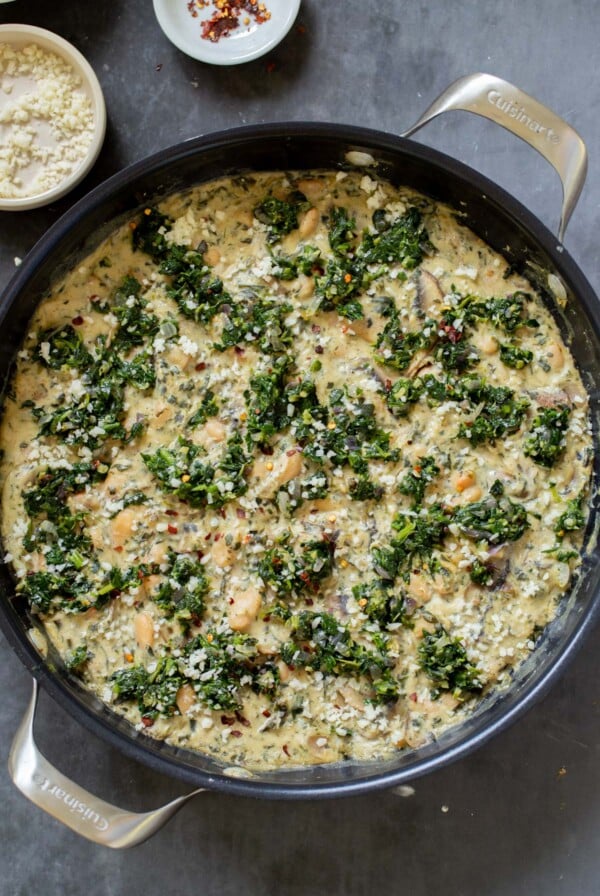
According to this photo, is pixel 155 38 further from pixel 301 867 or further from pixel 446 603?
pixel 301 867

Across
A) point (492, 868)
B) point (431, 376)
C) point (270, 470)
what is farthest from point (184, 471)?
point (492, 868)

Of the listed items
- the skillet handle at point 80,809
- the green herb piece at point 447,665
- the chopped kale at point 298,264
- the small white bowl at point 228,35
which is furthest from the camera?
the small white bowl at point 228,35

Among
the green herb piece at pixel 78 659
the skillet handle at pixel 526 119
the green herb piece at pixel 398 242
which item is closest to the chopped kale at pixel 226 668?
the green herb piece at pixel 78 659

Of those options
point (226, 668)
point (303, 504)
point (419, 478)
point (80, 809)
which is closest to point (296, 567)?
point (303, 504)

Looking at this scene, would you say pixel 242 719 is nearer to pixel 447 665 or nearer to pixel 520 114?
pixel 447 665

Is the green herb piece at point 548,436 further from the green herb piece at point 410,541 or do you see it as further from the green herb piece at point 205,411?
the green herb piece at point 205,411

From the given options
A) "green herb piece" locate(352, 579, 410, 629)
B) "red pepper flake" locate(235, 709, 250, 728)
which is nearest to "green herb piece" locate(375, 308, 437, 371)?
"green herb piece" locate(352, 579, 410, 629)
